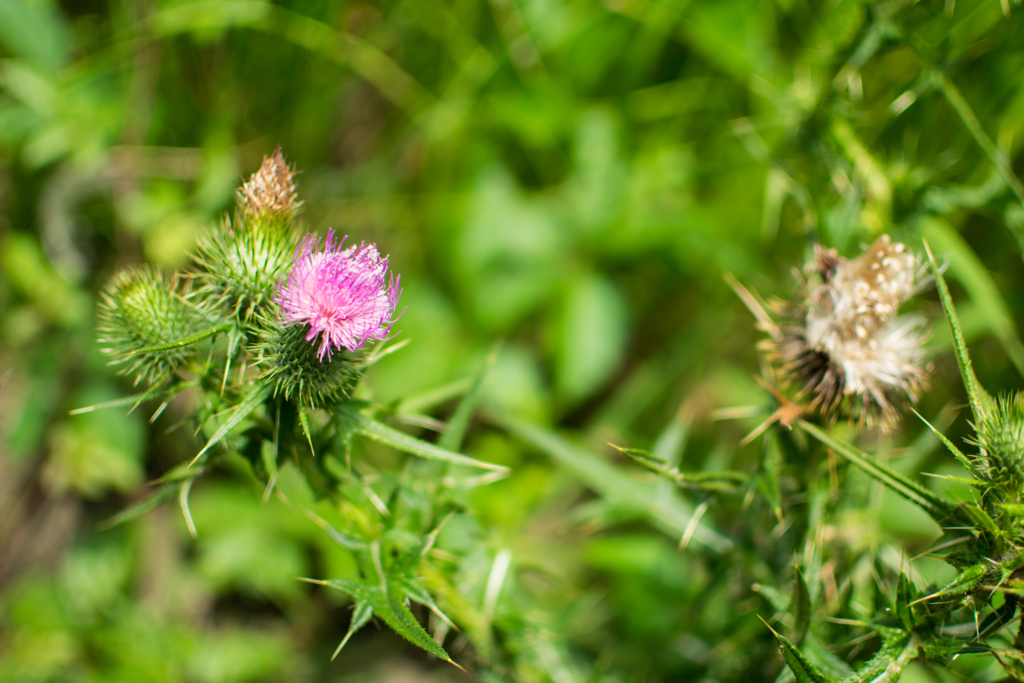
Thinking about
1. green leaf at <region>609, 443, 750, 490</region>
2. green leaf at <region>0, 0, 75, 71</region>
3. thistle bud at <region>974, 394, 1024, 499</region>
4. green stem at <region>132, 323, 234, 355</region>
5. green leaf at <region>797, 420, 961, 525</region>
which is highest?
green leaf at <region>0, 0, 75, 71</region>

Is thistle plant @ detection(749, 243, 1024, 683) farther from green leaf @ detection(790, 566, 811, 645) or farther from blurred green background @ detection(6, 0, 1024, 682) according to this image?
blurred green background @ detection(6, 0, 1024, 682)

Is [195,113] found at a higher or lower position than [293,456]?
higher

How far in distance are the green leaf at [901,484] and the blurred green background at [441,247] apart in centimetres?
90

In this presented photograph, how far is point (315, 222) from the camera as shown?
3.06 meters

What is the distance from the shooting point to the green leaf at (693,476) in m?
1.29

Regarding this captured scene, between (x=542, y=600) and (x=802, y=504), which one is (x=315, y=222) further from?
(x=802, y=504)

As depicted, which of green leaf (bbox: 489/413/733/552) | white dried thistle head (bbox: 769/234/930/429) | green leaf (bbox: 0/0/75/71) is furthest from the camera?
green leaf (bbox: 0/0/75/71)

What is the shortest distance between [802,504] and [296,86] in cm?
286

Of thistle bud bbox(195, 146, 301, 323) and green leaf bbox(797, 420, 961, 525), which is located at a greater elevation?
thistle bud bbox(195, 146, 301, 323)

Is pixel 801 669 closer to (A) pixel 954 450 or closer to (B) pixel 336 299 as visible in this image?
(A) pixel 954 450

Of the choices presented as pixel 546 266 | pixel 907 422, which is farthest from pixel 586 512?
pixel 907 422

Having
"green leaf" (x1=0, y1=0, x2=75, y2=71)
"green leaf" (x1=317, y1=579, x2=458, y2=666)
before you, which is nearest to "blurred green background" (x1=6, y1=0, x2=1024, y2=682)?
"green leaf" (x1=0, y1=0, x2=75, y2=71)

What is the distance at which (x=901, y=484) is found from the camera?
126 centimetres

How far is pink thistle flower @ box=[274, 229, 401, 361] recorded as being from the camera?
1.15 meters
